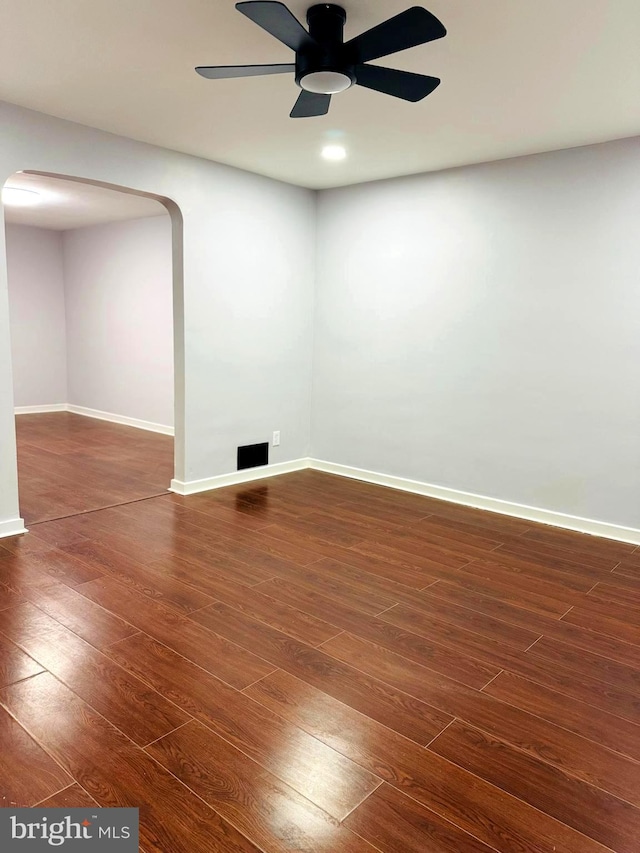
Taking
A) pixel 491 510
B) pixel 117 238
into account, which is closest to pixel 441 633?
pixel 491 510

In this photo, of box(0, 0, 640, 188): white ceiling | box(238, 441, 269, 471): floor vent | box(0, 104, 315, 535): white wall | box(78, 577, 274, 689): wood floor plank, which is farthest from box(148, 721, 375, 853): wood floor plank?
box(238, 441, 269, 471): floor vent

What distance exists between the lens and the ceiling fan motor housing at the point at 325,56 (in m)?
2.15

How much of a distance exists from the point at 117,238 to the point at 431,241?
426 cm

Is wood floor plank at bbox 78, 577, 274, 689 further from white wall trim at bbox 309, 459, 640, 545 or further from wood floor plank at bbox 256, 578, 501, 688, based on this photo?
white wall trim at bbox 309, 459, 640, 545

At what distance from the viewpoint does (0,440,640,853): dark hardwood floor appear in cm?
158

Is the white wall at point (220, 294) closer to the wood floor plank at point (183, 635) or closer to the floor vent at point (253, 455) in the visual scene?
the floor vent at point (253, 455)

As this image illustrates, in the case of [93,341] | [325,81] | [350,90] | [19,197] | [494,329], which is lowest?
[93,341]

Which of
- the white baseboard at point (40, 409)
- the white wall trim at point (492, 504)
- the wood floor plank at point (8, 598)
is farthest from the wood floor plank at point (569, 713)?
the white baseboard at point (40, 409)

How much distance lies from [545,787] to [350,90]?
2.95 m

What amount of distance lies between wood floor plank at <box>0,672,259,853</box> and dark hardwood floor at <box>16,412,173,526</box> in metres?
1.96

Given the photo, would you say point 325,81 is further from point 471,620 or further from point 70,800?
point 70,800

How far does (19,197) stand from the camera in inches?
226

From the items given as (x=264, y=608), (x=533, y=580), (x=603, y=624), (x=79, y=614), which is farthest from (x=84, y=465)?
(x=603, y=624)

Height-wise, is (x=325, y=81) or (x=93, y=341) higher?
(x=325, y=81)
